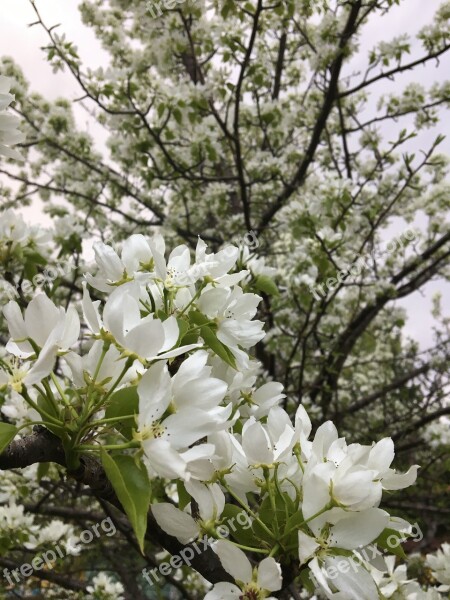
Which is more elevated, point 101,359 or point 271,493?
point 101,359

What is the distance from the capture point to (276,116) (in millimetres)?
4328

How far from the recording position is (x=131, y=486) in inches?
23.1

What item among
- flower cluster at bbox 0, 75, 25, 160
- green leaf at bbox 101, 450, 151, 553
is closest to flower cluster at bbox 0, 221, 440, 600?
green leaf at bbox 101, 450, 151, 553

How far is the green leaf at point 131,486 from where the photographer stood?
0.56 m

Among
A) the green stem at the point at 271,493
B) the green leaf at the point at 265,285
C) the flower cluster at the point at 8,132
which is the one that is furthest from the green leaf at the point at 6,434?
the green leaf at the point at 265,285

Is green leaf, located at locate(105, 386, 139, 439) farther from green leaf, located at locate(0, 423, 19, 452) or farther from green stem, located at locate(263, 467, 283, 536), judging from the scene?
green stem, located at locate(263, 467, 283, 536)

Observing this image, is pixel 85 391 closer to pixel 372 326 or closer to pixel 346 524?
pixel 346 524

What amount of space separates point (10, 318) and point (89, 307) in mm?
100

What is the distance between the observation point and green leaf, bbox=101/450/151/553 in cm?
56

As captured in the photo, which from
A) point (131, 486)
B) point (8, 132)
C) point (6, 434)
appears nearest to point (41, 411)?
point (6, 434)

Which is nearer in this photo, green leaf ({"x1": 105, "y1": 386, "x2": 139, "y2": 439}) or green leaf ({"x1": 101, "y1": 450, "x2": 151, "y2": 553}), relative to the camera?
green leaf ({"x1": 101, "y1": 450, "x2": 151, "y2": 553})

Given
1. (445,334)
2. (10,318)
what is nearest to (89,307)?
(10,318)

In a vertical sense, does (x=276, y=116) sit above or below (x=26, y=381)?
above

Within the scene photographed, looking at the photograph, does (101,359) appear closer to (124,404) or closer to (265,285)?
(124,404)
